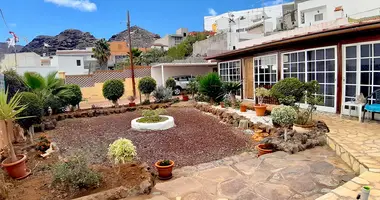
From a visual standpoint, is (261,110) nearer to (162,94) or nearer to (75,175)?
(75,175)

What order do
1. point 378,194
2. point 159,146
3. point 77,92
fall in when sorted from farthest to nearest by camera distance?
point 77,92, point 159,146, point 378,194

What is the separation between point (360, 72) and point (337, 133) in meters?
2.50

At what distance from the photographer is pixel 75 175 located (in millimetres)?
3297

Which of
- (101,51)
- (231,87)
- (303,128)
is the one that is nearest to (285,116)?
(303,128)

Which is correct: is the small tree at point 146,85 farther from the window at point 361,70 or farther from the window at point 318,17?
the window at point 318,17

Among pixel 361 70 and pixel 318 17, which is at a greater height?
pixel 318 17

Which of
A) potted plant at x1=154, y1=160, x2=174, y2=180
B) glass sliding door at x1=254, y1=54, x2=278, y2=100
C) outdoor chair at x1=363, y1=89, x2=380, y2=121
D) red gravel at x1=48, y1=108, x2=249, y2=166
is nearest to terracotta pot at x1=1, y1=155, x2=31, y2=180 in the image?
red gravel at x1=48, y1=108, x2=249, y2=166

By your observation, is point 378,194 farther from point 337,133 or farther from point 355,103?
point 355,103

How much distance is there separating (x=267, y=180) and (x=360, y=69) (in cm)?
503

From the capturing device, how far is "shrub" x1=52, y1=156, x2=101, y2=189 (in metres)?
3.29

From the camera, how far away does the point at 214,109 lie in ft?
33.6

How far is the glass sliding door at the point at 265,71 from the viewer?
9.88m

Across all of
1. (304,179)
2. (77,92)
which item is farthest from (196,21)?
(304,179)

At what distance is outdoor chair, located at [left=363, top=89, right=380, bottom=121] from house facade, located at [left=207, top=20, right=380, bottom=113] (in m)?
0.16
